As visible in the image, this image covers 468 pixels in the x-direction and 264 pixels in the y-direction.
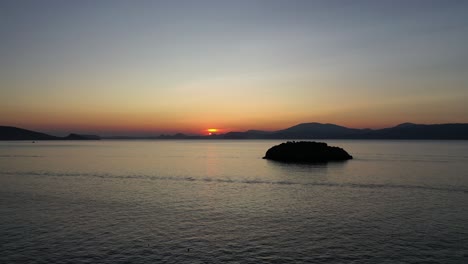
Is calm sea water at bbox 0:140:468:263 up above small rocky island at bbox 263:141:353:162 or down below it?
below

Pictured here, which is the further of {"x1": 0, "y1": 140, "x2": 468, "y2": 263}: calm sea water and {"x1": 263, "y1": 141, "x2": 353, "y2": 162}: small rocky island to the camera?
{"x1": 263, "y1": 141, "x2": 353, "y2": 162}: small rocky island

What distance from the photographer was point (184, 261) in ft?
81.9

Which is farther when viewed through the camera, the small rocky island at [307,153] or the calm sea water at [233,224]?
the small rocky island at [307,153]

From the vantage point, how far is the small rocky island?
124375 millimetres

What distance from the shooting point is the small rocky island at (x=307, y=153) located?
124375 mm

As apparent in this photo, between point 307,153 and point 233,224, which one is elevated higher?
point 307,153

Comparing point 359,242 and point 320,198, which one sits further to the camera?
point 320,198

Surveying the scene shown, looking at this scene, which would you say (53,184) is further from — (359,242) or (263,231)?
(359,242)

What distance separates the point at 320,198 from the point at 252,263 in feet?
93.6

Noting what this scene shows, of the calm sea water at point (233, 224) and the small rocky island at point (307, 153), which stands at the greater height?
the small rocky island at point (307, 153)

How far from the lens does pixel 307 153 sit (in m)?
125

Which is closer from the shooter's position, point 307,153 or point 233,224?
point 233,224

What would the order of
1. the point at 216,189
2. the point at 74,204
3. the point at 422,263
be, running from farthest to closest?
the point at 216,189 → the point at 74,204 → the point at 422,263

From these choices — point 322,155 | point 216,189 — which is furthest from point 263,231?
point 322,155
